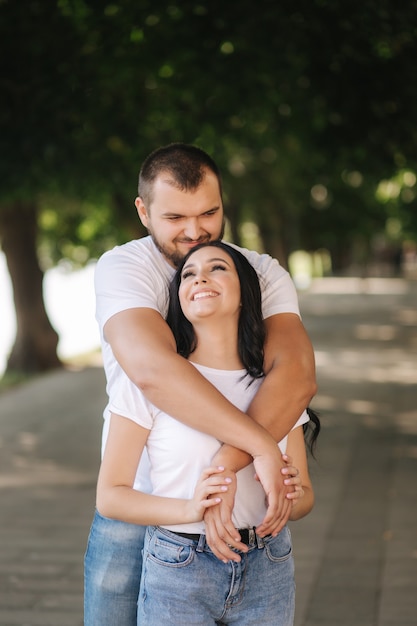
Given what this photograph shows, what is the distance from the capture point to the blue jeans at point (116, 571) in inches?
116

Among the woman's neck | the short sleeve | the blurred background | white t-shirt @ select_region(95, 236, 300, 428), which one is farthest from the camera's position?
the blurred background

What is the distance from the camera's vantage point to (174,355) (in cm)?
259

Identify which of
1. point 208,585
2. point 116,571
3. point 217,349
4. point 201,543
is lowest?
point 116,571

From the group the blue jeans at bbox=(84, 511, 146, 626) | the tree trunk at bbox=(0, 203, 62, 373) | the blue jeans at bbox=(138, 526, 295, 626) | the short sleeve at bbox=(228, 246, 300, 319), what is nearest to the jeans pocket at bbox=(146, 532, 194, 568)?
the blue jeans at bbox=(138, 526, 295, 626)

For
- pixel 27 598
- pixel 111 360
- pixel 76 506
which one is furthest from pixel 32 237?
pixel 111 360

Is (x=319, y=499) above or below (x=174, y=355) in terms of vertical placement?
below

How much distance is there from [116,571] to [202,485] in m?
0.70

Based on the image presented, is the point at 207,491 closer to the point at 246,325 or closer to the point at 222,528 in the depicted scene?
the point at 222,528

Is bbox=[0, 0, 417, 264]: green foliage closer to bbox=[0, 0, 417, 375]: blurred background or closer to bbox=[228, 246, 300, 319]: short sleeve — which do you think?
bbox=[0, 0, 417, 375]: blurred background

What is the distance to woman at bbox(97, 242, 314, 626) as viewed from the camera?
2531 millimetres

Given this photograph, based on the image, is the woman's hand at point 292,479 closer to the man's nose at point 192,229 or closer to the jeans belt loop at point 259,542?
the jeans belt loop at point 259,542

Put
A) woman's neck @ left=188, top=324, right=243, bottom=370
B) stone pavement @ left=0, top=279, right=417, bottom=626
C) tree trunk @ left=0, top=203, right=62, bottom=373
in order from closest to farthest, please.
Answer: woman's neck @ left=188, top=324, right=243, bottom=370, stone pavement @ left=0, top=279, right=417, bottom=626, tree trunk @ left=0, top=203, right=62, bottom=373

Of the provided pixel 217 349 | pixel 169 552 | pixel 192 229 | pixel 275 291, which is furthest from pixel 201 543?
pixel 192 229

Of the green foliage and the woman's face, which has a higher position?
the green foliage
